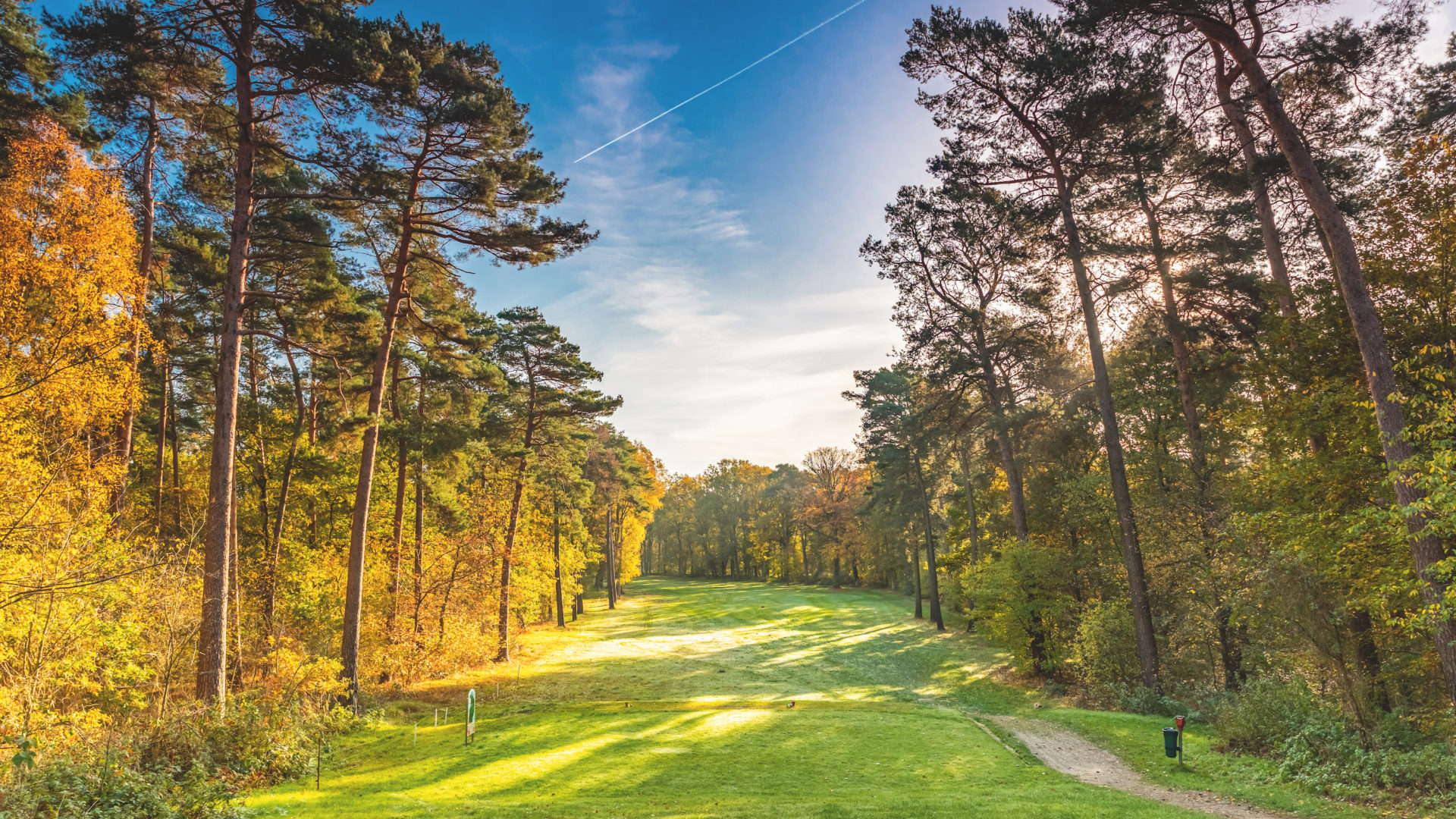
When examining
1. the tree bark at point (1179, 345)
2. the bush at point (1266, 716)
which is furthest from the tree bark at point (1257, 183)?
the bush at point (1266, 716)

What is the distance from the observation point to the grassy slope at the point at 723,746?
881 centimetres

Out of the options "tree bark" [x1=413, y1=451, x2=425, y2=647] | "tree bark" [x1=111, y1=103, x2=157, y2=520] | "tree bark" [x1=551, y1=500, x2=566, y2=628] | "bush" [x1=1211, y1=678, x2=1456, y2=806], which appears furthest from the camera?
"tree bark" [x1=551, y1=500, x2=566, y2=628]

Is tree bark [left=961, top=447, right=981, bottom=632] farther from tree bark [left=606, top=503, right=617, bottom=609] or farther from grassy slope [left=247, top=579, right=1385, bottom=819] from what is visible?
tree bark [left=606, top=503, right=617, bottom=609]

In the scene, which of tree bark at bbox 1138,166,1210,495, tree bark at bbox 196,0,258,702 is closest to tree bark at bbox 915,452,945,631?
tree bark at bbox 1138,166,1210,495

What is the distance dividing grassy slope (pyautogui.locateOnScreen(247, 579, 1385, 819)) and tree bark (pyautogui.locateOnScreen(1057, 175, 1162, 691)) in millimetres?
2572

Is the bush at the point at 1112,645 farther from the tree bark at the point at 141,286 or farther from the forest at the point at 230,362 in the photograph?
the tree bark at the point at 141,286

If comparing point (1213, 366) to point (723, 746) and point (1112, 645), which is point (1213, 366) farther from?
point (723, 746)

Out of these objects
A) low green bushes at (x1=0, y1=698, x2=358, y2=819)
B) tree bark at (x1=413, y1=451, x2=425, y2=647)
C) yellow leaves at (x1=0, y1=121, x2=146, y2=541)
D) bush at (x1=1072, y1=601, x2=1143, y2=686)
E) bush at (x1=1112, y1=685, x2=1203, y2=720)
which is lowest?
bush at (x1=1112, y1=685, x2=1203, y2=720)

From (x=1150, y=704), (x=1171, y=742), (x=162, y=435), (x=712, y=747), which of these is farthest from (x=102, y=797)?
(x=1150, y=704)

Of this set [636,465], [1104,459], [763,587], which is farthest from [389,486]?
[763,587]

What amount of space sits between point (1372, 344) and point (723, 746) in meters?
13.1

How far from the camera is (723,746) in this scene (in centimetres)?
1295

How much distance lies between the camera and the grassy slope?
881cm

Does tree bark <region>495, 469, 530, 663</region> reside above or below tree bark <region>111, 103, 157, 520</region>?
below
